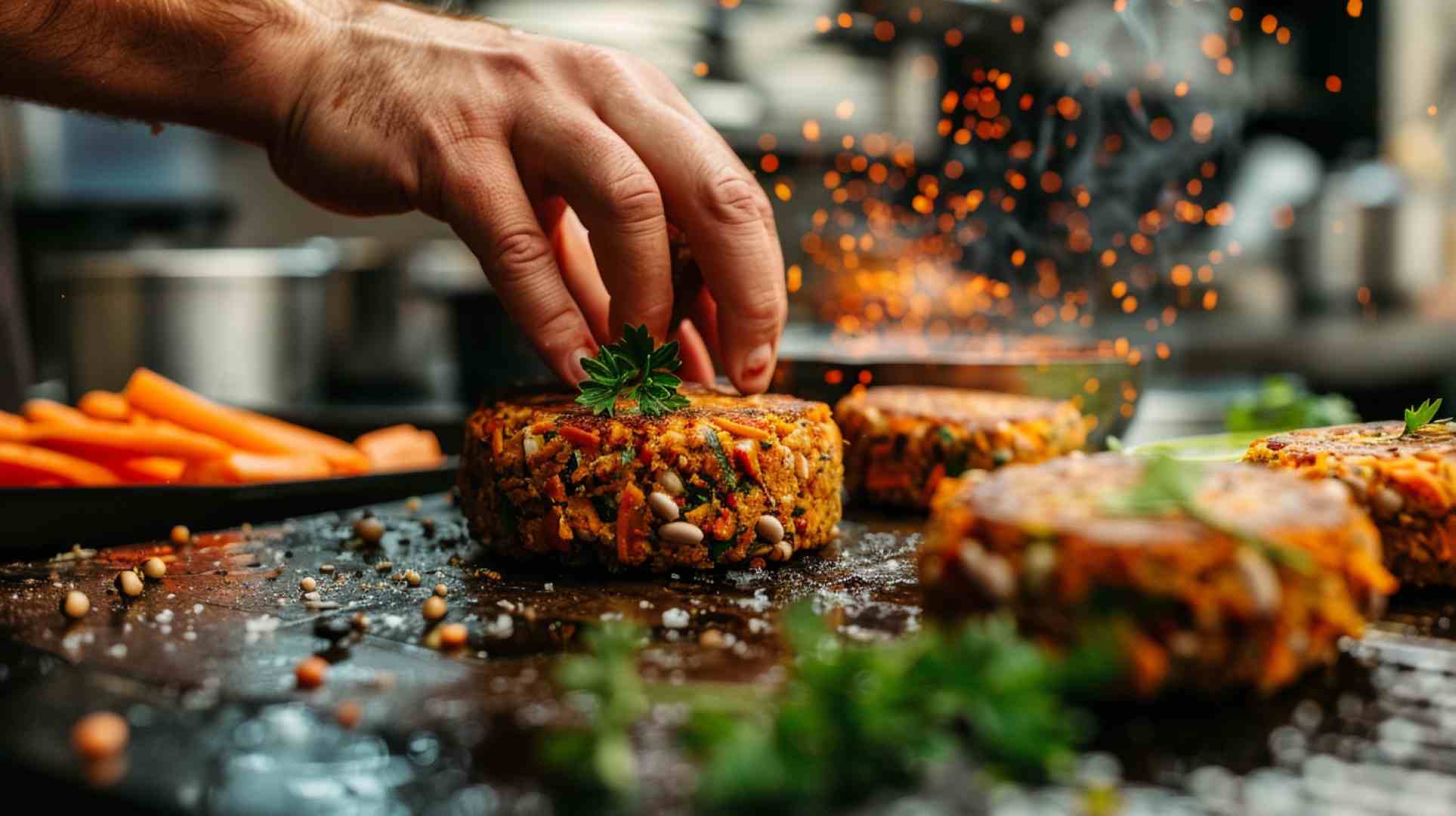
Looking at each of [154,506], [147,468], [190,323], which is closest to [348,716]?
[154,506]

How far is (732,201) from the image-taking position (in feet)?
6.11

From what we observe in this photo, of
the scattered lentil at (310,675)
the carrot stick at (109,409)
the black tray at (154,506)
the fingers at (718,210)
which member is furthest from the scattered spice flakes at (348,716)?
the carrot stick at (109,409)

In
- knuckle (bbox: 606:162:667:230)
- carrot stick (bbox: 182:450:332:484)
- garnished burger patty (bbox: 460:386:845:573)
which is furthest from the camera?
carrot stick (bbox: 182:450:332:484)

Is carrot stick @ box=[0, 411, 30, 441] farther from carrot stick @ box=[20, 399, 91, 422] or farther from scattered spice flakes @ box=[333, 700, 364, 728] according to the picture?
scattered spice flakes @ box=[333, 700, 364, 728]

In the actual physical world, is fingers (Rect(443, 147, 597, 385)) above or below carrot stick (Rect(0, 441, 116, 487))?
above

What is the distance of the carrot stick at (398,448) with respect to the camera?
270 cm

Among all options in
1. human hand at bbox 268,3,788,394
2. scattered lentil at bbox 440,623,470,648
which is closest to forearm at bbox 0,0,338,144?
human hand at bbox 268,3,788,394

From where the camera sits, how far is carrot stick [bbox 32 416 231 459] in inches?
90.6

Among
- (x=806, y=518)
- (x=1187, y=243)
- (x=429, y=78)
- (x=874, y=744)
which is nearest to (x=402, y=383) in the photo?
(x=429, y=78)

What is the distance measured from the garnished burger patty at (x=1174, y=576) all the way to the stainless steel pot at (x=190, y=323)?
3.92m

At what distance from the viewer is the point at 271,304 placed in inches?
184

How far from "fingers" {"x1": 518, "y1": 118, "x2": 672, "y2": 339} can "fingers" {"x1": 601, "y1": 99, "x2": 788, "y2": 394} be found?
38 mm

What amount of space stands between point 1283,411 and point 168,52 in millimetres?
2415

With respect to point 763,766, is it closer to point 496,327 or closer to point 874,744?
point 874,744
